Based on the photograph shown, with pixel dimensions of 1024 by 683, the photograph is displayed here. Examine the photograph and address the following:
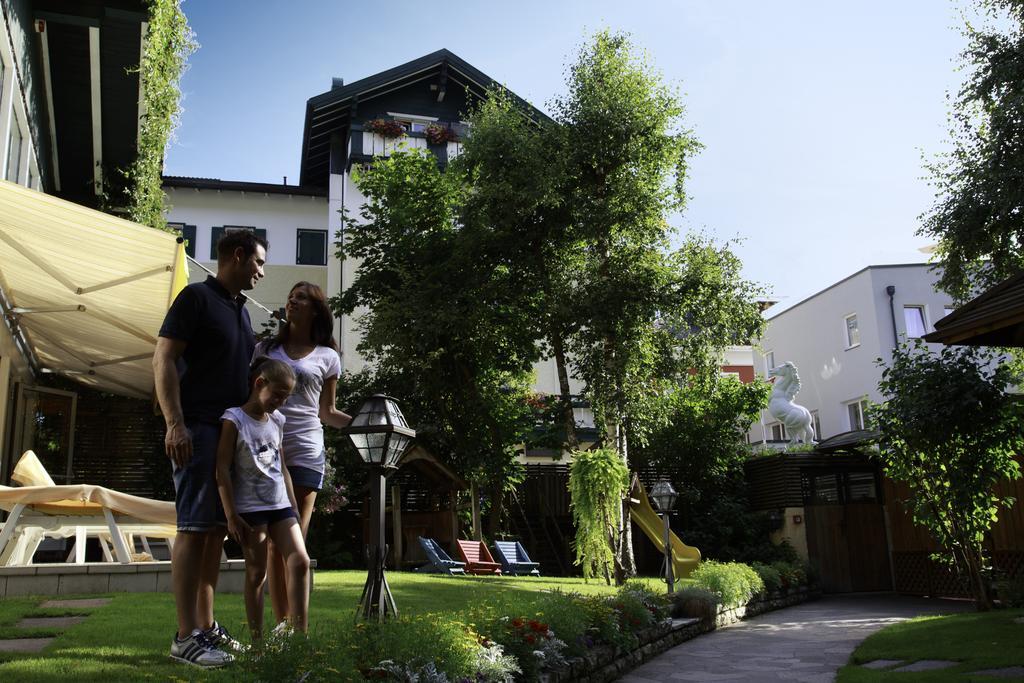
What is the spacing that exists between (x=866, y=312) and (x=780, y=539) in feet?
36.7

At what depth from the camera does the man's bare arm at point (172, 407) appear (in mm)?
3729

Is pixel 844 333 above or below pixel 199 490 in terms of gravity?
above

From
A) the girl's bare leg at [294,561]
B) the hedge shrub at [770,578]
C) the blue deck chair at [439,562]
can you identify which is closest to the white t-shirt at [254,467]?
the girl's bare leg at [294,561]

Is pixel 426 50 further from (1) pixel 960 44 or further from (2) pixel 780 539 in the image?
(2) pixel 780 539

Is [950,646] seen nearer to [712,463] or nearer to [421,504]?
[421,504]

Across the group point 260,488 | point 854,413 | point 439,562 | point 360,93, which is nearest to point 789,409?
point 854,413

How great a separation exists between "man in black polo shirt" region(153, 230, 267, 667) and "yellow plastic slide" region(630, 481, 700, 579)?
41.8 feet

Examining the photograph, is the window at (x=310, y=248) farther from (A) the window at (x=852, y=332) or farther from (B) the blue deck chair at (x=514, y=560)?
(A) the window at (x=852, y=332)

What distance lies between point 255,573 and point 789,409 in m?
21.9

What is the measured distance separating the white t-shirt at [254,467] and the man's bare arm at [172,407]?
195 mm

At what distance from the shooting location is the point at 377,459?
5.58m

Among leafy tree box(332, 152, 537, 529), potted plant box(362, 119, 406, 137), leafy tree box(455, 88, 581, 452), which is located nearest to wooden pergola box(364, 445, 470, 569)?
leafy tree box(332, 152, 537, 529)

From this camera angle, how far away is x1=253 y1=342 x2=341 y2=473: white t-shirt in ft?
14.2

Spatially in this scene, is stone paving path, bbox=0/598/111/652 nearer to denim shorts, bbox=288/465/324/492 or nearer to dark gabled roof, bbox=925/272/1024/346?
denim shorts, bbox=288/465/324/492
